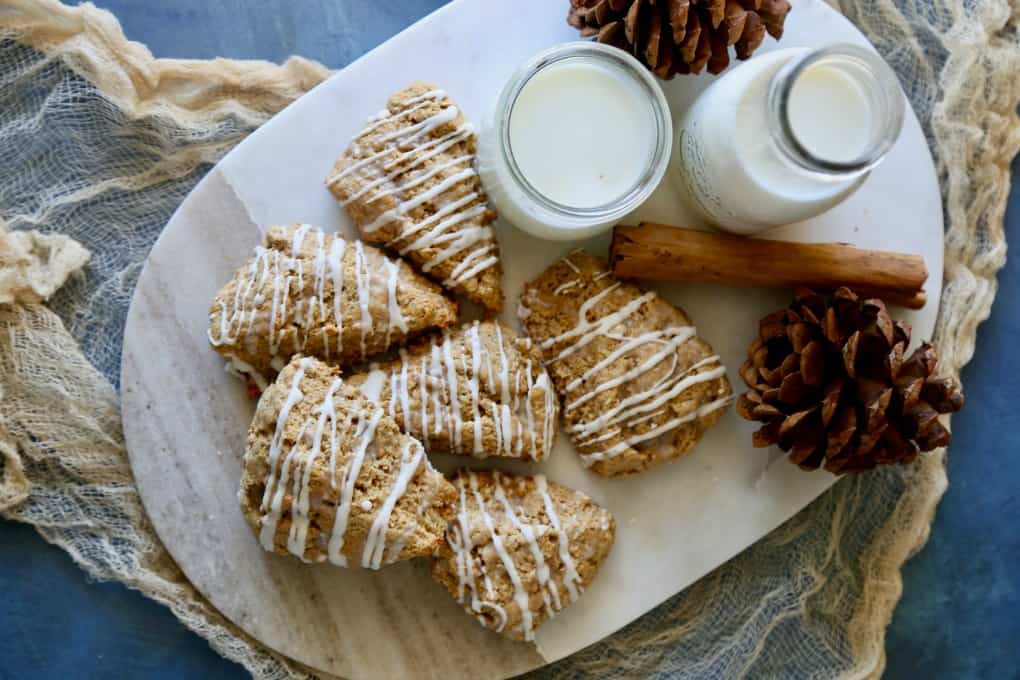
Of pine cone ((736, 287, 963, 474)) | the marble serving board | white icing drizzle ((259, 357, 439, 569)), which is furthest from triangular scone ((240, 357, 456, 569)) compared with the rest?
pine cone ((736, 287, 963, 474))

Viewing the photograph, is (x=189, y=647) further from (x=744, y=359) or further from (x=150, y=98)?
(x=744, y=359)

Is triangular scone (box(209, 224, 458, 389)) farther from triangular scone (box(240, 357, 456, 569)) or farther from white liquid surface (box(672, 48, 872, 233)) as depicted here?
white liquid surface (box(672, 48, 872, 233))

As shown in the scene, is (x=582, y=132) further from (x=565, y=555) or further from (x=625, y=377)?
(x=565, y=555)

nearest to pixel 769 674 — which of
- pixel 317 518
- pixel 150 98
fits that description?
pixel 317 518

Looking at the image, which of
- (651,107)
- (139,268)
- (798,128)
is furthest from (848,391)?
(139,268)

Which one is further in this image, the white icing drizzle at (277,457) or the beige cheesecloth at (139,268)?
the beige cheesecloth at (139,268)

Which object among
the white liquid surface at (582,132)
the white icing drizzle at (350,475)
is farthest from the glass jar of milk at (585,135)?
the white icing drizzle at (350,475)

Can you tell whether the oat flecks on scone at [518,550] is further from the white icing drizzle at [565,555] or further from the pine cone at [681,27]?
the pine cone at [681,27]
